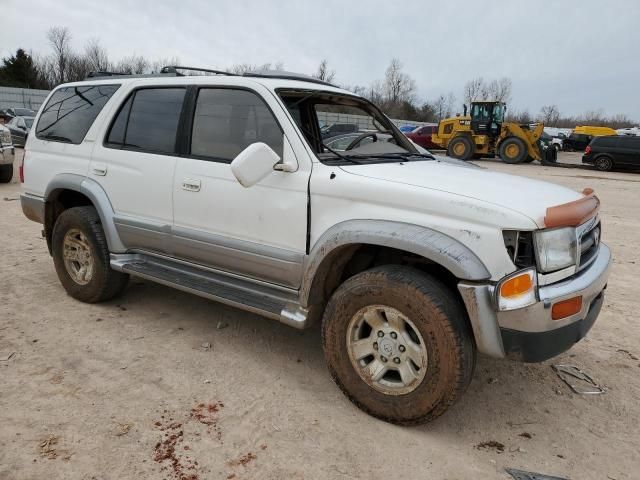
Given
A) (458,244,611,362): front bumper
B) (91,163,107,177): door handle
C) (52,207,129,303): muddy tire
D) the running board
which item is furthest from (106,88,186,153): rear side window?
(458,244,611,362): front bumper

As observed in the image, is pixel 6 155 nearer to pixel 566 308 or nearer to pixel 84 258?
pixel 84 258

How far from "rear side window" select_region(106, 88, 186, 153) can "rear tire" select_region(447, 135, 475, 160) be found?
67.0 feet

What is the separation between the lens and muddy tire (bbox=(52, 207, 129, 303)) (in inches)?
165

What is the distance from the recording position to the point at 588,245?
2910mm

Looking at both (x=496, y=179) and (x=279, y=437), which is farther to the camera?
(x=496, y=179)

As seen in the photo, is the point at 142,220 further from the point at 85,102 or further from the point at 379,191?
the point at 379,191

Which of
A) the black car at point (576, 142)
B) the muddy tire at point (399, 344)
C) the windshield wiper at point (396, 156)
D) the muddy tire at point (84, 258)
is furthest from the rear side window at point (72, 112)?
the black car at point (576, 142)

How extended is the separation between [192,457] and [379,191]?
1.67 metres

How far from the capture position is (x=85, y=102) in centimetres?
434

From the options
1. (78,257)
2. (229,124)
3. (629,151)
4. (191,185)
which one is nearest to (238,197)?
(191,185)


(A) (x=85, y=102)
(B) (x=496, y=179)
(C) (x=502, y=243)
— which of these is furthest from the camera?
(A) (x=85, y=102)

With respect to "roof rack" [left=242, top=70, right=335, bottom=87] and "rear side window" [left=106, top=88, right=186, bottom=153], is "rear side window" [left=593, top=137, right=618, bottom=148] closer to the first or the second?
"roof rack" [left=242, top=70, right=335, bottom=87]

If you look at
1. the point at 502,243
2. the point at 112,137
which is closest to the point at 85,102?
the point at 112,137

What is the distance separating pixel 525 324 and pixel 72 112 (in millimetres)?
3991
